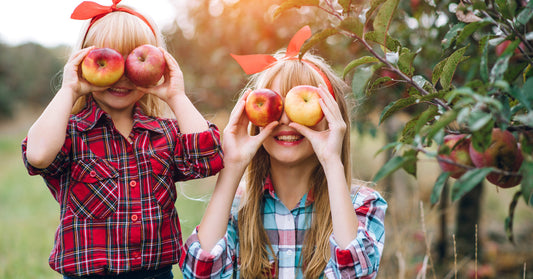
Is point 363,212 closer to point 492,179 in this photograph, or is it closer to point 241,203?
point 241,203

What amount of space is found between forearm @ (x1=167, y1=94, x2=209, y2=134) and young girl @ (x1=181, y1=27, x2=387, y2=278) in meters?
0.11

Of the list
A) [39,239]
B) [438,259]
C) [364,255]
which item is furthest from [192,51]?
[364,255]

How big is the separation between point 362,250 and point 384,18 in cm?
74

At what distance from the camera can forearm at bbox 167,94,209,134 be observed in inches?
60.8

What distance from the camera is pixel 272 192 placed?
5.57ft

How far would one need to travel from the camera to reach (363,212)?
157 cm

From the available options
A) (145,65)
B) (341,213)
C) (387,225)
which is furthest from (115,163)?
(387,225)

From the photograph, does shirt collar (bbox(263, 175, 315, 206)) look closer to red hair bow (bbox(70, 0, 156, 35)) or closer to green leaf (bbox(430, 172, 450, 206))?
red hair bow (bbox(70, 0, 156, 35))

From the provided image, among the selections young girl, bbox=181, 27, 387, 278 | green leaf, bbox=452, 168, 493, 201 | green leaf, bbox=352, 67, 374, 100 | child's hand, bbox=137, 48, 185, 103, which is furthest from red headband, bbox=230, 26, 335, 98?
green leaf, bbox=452, 168, 493, 201

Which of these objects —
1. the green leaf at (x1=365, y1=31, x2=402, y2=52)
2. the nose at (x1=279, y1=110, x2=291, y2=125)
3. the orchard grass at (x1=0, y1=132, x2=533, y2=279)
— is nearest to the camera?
the green leaf at (x1=365, y1=31, x2=402, y2=52)

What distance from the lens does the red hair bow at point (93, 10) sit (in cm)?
161

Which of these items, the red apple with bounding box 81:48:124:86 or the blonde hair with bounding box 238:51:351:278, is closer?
the red apple with bounding box 81:48:124:86

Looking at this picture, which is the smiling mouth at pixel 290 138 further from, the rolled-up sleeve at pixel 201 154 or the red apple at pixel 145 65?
the red apple at pixel 145 65

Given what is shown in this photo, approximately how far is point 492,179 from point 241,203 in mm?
968
